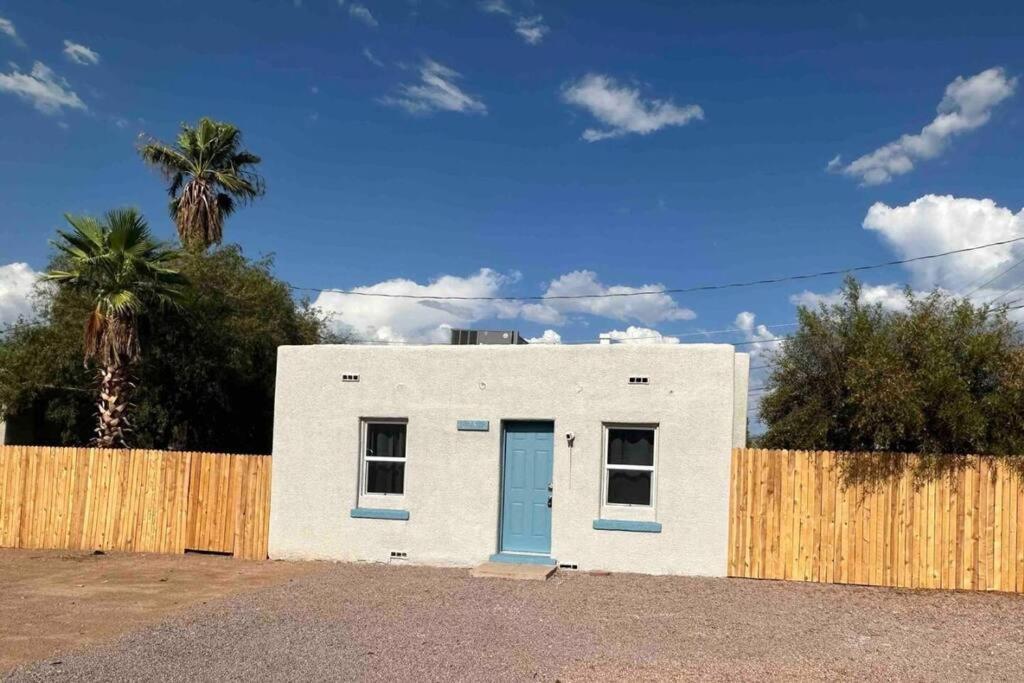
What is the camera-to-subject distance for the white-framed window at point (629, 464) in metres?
12.5

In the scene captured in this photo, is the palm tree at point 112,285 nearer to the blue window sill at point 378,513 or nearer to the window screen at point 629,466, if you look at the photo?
the blue window sill at point 378,513

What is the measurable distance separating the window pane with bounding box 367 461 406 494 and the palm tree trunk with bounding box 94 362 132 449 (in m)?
5.13

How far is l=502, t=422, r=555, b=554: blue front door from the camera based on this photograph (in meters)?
12.8

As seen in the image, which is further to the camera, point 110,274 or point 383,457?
point 110,274

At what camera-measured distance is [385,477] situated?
13.5 metres

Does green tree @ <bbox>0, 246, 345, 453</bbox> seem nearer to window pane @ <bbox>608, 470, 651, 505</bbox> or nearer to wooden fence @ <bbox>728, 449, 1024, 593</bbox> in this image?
window pane @ <bbox>608, 470, 651, 505</bbox>

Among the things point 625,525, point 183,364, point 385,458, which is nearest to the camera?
point 625,525

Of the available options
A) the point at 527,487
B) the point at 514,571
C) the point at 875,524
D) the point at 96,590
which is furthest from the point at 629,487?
the point at 96,590

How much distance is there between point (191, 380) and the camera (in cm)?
1962

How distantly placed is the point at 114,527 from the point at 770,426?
12673mm

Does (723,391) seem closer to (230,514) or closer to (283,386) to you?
(283,386)

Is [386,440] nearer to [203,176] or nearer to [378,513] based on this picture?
[378,513]

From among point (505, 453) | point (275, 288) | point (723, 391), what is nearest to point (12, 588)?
point (505, 453)

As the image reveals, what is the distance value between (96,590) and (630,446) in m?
7.45
